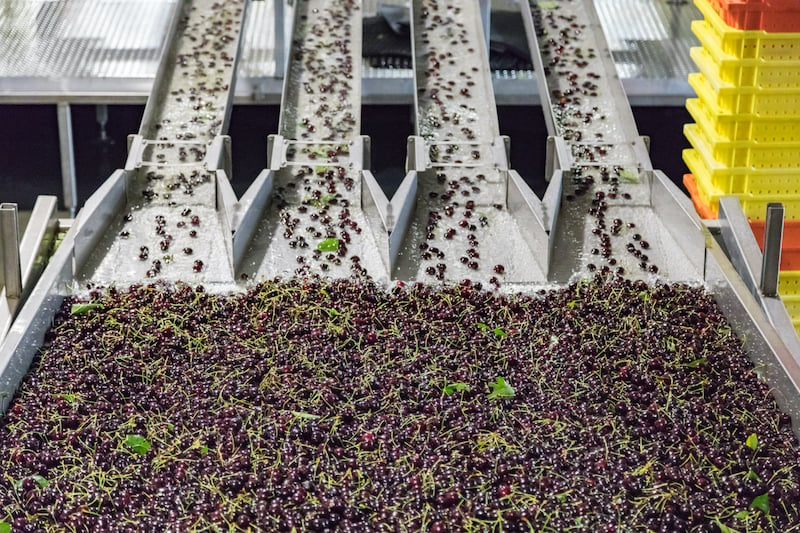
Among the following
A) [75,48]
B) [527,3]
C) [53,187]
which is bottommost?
[53,187]

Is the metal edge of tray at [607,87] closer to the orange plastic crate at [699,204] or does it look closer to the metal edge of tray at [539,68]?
the metal edge of tray at [539,68]

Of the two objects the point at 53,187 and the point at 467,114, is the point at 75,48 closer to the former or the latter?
the point at 53,187

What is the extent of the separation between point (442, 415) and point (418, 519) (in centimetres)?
52

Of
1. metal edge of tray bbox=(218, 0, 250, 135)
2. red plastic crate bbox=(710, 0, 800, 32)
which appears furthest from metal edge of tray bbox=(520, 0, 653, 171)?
metal edge of tray bbox=(218, 0, 250, 135)

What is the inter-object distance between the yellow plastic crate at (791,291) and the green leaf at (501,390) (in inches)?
71.9

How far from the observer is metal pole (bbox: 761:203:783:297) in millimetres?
3943

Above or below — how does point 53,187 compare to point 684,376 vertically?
below

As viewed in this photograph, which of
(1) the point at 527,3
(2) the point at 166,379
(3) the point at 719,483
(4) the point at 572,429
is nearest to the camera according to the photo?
(3) the point at 719,483

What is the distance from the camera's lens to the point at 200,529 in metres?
2.68

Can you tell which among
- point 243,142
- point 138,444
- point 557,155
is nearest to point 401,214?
point 557,155

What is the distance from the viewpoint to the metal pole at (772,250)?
394cm

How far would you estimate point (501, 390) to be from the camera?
11.0 feet

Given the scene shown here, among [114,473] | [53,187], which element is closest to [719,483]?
[114,473]

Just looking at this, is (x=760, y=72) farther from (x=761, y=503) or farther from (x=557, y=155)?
(x=761, y=503)
